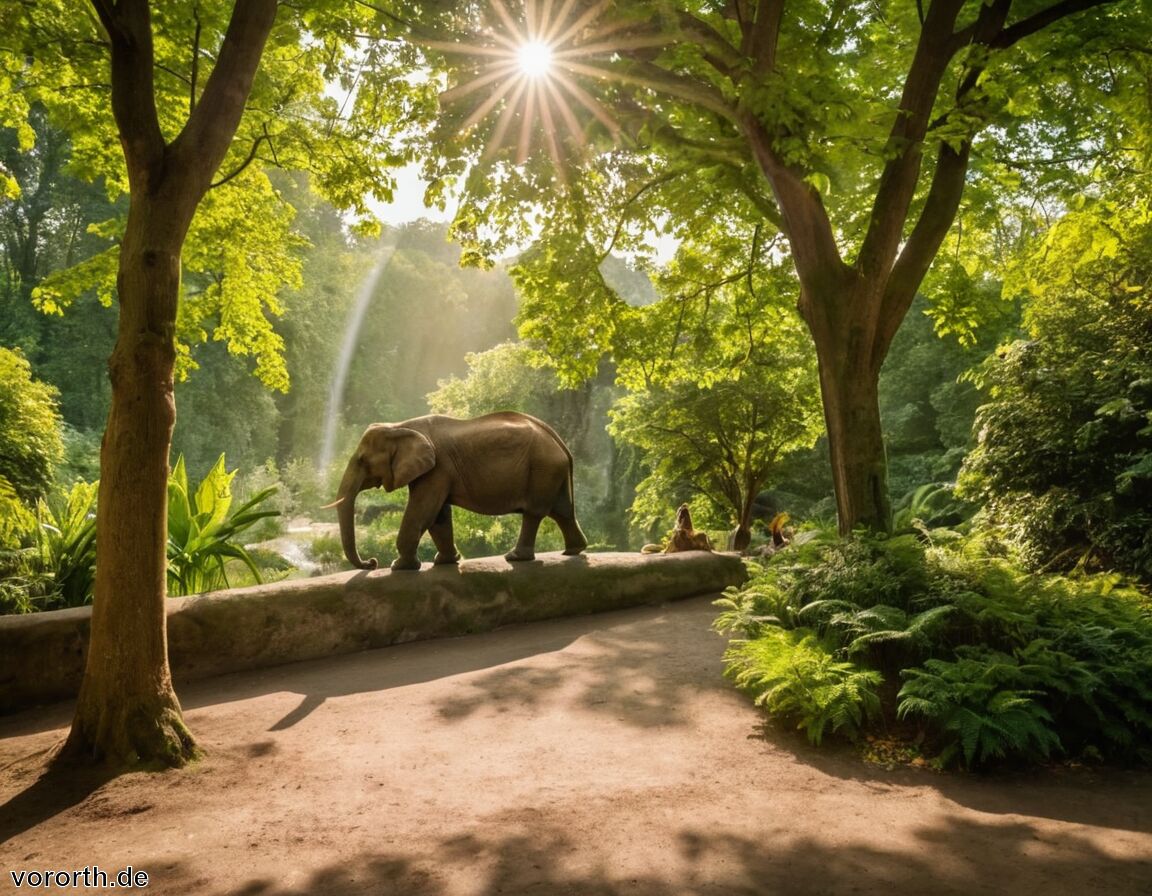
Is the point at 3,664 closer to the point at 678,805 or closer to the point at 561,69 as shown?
the point at 678,805

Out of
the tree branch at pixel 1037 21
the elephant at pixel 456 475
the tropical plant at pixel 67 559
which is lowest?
the tropical plant at pixel 67 559

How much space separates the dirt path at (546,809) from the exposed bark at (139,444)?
0.37m

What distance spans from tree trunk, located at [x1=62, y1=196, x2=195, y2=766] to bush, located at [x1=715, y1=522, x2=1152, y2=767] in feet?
13.4

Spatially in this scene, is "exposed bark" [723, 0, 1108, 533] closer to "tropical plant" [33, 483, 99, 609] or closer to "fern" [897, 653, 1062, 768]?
"fern" [897, 653, 1062, 768]

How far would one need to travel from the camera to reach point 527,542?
10367 mm

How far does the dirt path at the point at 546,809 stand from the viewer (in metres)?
3.26

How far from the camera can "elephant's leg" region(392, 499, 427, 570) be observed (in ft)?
29.8

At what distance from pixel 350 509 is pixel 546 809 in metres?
5.95

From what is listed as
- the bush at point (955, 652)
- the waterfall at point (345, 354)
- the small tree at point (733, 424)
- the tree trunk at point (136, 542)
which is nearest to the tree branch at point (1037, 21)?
the bush at point (955, 652)

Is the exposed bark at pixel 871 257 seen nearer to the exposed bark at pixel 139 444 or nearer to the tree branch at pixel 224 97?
the tree branch at pixel 224 97

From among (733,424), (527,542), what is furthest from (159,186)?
(733,424)

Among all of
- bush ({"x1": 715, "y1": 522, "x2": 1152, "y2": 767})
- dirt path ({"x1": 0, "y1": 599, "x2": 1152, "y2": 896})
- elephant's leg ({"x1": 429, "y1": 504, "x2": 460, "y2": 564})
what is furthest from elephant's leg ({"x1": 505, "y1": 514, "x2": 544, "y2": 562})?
dirt path ({"x1": 0, "y1": 599, "x2": 1152, "y2": 896})

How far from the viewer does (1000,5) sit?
841cm

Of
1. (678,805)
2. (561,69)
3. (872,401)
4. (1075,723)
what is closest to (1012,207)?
(872,401)
